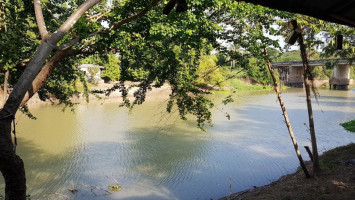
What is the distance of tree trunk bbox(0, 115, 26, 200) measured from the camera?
3490 millimetres

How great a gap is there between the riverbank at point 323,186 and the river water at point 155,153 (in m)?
1.49

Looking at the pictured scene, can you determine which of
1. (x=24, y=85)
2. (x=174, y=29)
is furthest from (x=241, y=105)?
(x=24, y=85)

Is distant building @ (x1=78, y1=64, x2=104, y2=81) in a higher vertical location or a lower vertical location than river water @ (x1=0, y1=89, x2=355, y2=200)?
higher

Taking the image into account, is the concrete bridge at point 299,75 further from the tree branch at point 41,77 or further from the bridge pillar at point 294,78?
the tree branch at point 41,77

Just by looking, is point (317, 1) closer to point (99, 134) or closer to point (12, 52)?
point (12, 52)

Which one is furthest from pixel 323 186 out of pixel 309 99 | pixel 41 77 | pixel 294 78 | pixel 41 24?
pixel 294 78

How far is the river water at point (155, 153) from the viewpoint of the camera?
9648 mm

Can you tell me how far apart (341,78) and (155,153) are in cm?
4307

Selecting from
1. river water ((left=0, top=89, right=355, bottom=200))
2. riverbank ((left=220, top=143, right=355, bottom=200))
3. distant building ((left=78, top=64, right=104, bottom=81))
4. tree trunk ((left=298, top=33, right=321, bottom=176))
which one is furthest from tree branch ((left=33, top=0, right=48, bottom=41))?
distant building ((left=78, top=64, right=104, bottom=81))

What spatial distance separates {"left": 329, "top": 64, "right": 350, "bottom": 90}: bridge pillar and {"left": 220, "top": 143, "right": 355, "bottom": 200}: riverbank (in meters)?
41.0

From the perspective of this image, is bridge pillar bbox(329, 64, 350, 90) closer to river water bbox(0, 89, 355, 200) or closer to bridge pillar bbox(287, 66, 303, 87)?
bridge pillar bbox(287, 66, 303, 87)

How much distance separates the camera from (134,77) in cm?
791

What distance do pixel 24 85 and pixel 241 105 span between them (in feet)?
81.7

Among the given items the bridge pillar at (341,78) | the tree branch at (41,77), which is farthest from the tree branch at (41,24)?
the bridge pillar at (341,78)
